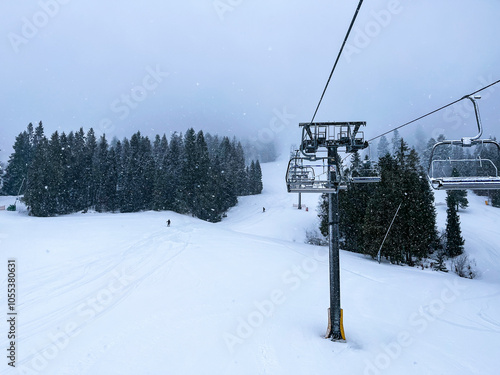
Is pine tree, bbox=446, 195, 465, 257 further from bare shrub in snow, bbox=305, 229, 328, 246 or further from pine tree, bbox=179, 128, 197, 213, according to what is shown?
pine tree, bbox=179, 128, 197, 213

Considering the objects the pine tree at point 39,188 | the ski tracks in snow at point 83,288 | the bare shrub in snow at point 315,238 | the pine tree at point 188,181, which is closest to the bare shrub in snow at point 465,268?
the bare shrub in snow at point 315,238

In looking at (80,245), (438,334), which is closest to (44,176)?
(80,245)

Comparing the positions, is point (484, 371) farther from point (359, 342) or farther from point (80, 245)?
point (80, 245)

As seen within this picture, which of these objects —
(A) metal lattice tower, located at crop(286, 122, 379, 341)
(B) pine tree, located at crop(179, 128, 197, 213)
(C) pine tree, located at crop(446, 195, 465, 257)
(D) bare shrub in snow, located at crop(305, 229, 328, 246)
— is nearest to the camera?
(A) metal lattice tower, located at crop(286, 122, 379, 341)

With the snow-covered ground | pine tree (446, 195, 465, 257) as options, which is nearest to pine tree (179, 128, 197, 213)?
the snow-covered ground

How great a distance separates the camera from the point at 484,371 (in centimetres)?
730

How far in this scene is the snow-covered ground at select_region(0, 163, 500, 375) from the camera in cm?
681

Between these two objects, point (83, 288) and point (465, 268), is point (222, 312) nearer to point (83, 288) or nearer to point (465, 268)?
point (83, 288)

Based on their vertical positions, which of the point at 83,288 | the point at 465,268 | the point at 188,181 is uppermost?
the point at 188,181

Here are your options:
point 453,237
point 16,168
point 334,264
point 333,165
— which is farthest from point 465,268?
point 16,168

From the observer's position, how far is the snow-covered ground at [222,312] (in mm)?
6809

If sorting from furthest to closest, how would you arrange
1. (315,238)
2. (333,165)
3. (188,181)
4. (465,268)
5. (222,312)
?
(188,181)
(315,238)
(465,268)
(222,312)
(333,165)

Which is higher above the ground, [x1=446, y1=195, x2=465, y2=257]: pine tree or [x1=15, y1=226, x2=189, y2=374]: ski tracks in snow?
[x1=15, y1=226, x2=189, y2=374]: ski tracks in snow

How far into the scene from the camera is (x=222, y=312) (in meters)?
9.77
